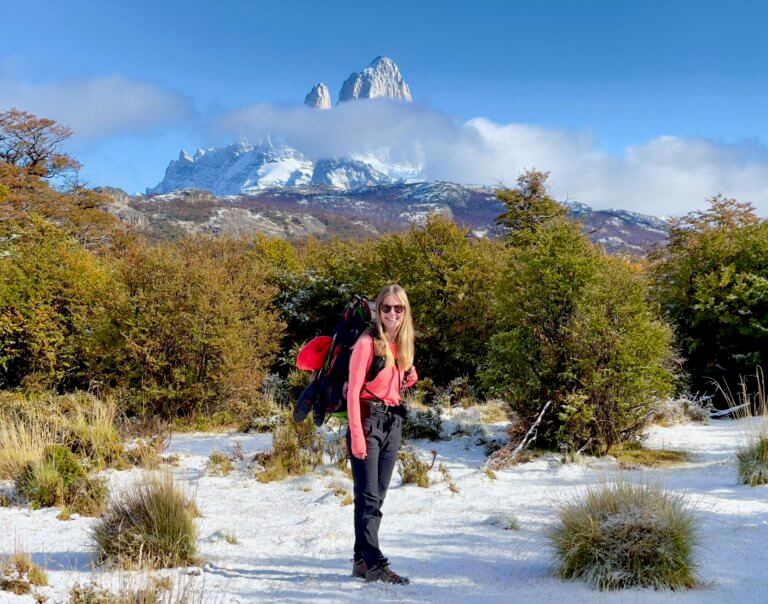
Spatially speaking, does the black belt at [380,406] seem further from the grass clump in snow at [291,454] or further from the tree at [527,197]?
the tree at [527,197]

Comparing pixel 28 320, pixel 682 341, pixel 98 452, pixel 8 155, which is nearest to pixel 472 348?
pixel 682 341

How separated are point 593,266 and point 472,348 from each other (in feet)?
15.9

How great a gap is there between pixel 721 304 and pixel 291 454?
836cm

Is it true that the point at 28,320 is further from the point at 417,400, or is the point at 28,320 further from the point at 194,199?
the point at 194,199

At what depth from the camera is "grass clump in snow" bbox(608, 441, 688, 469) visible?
22.2 feet

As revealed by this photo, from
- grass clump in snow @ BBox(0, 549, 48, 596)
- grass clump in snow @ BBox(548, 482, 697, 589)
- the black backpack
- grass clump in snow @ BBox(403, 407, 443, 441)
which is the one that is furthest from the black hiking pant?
grass clump in snow @ BBox(403, 407, 443, 441)

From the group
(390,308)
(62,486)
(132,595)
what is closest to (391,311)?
(390,308)

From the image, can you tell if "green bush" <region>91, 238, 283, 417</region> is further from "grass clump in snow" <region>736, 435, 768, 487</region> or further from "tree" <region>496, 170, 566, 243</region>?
"tree" <region>496, 170, 566, 243</region>

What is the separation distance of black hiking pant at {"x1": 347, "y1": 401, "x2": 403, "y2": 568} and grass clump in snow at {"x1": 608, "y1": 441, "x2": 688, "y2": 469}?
13.0ft

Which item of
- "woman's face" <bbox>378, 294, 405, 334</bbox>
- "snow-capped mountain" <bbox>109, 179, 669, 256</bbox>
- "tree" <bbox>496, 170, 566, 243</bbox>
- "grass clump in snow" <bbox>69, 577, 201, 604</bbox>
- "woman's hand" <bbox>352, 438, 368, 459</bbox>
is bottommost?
"grass clump in snow" <bbox>69, 577, 201, 604</bbox>

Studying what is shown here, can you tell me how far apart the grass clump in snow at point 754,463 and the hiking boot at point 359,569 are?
13.5 ft

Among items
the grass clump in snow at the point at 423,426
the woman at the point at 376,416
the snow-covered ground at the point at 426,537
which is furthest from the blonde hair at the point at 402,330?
the grass clump in snow at the point at 423,426

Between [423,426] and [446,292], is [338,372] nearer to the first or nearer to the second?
[423,426]

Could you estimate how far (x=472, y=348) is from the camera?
11.9 meters
